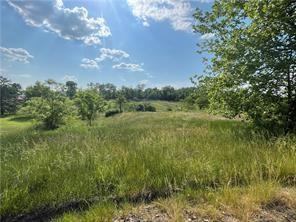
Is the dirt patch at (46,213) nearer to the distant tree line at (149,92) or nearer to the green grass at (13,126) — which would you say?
the green grass at (13,126)

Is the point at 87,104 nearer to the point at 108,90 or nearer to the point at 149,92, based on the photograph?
the point at 108,90

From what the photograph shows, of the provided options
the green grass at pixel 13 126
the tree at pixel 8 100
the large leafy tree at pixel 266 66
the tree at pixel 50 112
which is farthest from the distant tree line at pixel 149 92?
the large leafy tree at pixel 266 66

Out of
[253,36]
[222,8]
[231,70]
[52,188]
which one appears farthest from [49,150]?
[222,8]

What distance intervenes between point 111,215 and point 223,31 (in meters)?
8.13

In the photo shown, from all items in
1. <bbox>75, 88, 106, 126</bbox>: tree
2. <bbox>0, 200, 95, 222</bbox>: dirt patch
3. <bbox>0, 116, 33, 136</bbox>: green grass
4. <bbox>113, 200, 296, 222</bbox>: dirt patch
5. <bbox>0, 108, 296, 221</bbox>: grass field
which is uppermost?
<bbox>75, 88, 106, 126</bbox>: tree

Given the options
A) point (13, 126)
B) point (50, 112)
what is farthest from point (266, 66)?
point (13, 126)

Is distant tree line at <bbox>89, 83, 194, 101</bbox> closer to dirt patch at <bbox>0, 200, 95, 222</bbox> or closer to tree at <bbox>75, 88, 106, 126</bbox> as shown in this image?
tree at <bbox>75, 88, 106, 126</bbox>

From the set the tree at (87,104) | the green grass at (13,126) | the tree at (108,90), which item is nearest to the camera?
the green grass at (13,126)

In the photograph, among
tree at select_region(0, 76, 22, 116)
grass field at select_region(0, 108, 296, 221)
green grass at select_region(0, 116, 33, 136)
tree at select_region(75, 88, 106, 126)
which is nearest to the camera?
grass field at select_region(0, 108, 296, 221)

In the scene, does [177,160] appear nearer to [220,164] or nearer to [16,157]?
[220,164]

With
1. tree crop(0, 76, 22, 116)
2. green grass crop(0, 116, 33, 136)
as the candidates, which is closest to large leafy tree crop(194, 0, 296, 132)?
green grass crop(0, 116, 33, 136)

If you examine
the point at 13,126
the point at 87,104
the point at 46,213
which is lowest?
the point at 13,126

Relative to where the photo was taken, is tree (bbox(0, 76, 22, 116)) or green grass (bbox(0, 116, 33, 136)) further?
tree (bbox(0, 76, 22, 116))

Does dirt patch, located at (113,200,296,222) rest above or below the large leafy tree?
below
